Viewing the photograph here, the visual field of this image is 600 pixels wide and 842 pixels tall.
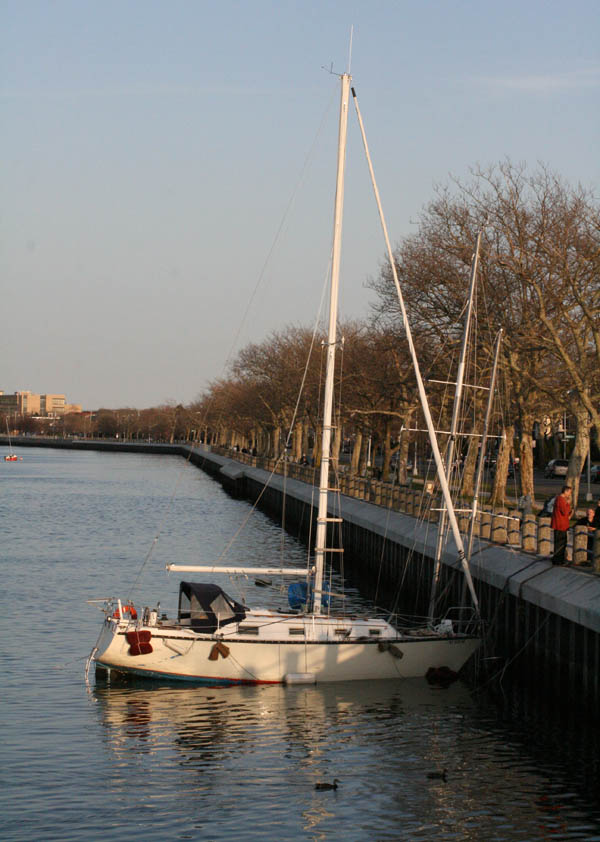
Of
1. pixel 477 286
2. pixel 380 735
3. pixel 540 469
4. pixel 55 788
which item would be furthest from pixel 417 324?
pixel 540 469

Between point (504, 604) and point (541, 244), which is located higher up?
point (541, 244)

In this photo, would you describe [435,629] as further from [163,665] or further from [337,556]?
[337,556]

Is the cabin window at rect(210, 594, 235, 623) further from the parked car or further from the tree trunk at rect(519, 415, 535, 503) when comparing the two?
the parked car

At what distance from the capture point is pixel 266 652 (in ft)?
93.5

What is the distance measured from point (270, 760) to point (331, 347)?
1206cm

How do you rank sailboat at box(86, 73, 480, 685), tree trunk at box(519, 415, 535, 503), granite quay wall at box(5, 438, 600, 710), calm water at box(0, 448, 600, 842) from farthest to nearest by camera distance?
tree trunk at box(519, 415, 535, 503)
sailboat at box(86, 73, 480, 685)
granite quay wall at box(5, 438, 600, 710)
calm water at box(0, 448, 600, 842)

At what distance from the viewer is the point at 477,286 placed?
2048 inches

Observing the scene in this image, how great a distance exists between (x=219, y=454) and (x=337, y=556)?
136 meters

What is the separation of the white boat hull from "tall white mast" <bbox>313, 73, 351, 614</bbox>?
1.38m

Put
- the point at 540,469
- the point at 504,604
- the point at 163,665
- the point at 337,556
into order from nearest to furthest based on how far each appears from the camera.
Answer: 1. the point at 163,665
2. the point at 504,604
3. the point at 337,556
4. the point at 540,469

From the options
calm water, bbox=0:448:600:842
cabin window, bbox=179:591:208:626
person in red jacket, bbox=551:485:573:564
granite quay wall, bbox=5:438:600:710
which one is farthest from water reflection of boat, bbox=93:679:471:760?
person in red jacket, bbox=551:485:573:564

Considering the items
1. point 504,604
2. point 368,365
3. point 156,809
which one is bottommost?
point 156,809

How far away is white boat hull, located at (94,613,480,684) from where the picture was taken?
28.4 metres

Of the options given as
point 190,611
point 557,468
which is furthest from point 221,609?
point 557,468
